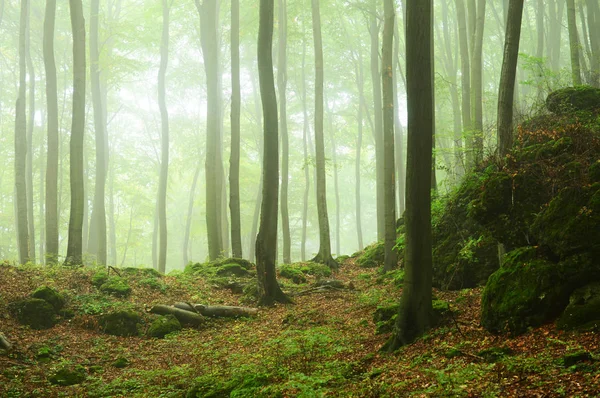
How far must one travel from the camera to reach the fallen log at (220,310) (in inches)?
433

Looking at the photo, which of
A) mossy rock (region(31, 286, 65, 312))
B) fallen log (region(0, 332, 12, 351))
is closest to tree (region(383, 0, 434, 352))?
fallen log (region(0, 332, 12, 351))

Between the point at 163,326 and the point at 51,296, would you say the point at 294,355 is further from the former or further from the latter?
the point at 51,296

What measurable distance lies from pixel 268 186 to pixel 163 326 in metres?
4.27

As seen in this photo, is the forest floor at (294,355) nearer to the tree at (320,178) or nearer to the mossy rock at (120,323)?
the mossy rock at (120,323)

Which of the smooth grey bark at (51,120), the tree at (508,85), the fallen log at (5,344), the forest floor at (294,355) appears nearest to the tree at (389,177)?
the forest floor at (294,355)

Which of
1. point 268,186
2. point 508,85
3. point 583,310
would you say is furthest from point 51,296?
point 508,85

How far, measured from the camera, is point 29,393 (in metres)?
6.07

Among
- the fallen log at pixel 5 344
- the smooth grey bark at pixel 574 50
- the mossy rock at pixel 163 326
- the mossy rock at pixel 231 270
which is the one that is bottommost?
the mossy rock at pixel 163 326

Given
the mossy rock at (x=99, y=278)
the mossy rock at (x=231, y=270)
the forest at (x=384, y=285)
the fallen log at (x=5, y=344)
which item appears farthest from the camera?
the mossy rock at (x=231, y=270)

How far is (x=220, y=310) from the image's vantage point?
11.1 m

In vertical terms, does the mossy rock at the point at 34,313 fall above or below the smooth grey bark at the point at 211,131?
below

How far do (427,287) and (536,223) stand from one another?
1.90 m

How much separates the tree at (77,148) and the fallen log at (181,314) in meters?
4.68

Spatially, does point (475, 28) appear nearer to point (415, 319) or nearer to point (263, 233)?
point (263, 233)
